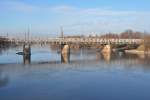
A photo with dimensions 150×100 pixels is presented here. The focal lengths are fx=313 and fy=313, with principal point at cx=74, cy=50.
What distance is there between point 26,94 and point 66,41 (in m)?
46.5

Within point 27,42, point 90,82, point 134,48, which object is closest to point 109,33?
point 134,48

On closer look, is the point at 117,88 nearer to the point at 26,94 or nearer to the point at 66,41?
the point at 26,94

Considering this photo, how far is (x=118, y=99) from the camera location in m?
17.8

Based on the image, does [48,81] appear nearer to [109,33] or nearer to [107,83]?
[107,83]

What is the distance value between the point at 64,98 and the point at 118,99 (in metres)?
3.09

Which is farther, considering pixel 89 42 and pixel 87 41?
pixel 89 42

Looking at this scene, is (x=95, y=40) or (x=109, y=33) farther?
(x=109, y=33)

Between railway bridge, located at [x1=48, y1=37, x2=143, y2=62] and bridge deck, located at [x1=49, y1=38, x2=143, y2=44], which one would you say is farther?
bridge deck, located at [x1=49, y1=38, x2=143, y2=44]

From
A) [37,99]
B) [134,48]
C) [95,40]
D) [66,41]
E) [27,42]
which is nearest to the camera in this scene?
[37,99]

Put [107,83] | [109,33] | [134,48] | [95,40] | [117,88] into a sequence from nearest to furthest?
[117,88]
[107,83]
[95,40]
[134,48]
[109,33]

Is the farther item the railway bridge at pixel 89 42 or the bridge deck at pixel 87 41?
the bridge deck at pixel 87 41

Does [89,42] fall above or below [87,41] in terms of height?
below

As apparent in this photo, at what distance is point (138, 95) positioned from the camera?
19.2m

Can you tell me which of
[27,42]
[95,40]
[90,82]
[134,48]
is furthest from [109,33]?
[90,82]
